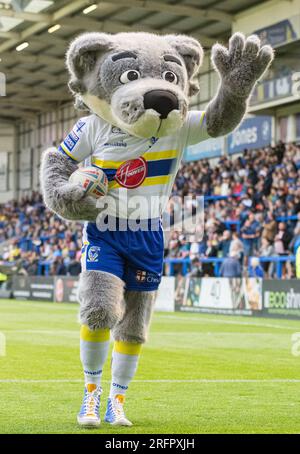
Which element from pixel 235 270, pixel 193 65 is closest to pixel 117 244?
pixel 193 65

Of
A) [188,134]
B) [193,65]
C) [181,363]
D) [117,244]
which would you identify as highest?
[193,65]

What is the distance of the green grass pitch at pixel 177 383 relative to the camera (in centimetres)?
572

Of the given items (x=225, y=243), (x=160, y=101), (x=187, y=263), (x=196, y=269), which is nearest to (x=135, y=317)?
(x=160, y=101)

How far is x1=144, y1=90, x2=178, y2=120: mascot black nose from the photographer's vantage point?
5262 millimetres

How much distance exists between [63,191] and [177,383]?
10.6 feet

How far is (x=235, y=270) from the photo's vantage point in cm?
2134

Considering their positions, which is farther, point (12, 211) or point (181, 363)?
point (12, 211)

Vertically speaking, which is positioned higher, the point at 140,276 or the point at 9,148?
the point at 9,148

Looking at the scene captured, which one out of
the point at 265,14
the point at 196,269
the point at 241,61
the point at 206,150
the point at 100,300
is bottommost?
the point at 100,300

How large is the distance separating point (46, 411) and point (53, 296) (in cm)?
2391

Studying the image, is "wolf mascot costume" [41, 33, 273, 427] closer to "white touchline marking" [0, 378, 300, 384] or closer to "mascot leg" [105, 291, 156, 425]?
"mascot leg" [105, 291, 156, 425]

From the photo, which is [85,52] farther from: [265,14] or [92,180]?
[265,14]

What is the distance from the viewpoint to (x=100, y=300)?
5383 mm

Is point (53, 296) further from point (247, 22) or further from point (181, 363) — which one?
point (181, 363)
